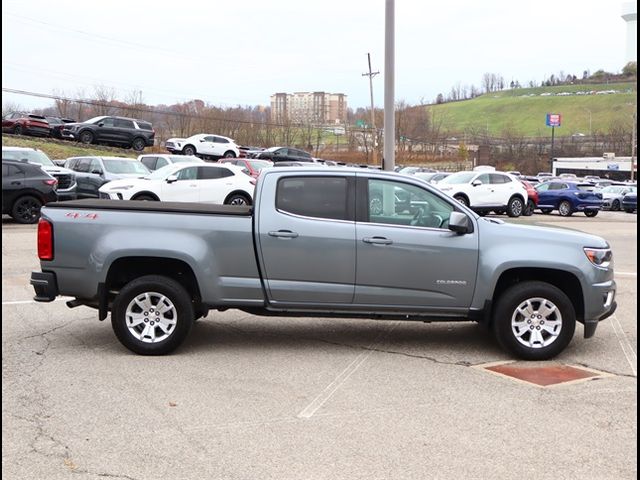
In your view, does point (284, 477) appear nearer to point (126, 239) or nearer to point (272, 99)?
point (126, 239)

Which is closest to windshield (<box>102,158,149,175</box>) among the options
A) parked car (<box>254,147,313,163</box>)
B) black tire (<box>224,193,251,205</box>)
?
black tire (<box>224,193,251,205</box>)

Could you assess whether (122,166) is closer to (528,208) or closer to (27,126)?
(528,208)

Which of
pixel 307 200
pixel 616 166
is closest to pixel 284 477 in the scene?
pixel 307 200

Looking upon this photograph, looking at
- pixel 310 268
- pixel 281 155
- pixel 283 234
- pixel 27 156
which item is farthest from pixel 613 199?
pixel 283 234

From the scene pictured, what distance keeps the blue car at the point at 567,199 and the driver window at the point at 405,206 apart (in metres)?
26.7

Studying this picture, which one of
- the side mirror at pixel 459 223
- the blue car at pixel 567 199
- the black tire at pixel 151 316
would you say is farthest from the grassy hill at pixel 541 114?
the black tire at pixel 151 316

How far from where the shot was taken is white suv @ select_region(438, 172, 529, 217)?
2617 centimetres

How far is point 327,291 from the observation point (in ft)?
21.8

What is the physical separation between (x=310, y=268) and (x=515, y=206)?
21.6m

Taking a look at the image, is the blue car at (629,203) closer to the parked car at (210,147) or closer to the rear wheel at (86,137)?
the parked car at (210,147)

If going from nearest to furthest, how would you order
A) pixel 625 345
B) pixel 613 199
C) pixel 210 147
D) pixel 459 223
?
1. pixel 459 223
2. pixel 625 345
3. pixel 210 147
4. pixel 613 199

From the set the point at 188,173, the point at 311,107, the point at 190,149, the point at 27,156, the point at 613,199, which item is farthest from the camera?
the point at 311,107

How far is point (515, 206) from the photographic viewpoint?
87.7 ft

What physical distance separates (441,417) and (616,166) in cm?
10667
